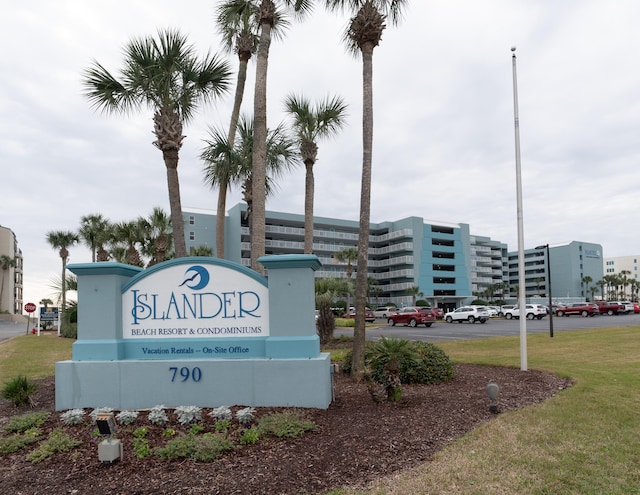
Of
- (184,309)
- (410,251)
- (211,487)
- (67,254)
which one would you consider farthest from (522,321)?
(410,251)

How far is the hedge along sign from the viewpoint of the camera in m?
7.97

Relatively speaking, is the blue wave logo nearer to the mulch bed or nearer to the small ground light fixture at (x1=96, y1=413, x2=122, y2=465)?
the mulch bed

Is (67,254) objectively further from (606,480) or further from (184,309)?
(606,480)

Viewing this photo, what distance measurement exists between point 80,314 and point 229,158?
25.8 ft

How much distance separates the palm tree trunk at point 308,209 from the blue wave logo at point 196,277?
661 cm

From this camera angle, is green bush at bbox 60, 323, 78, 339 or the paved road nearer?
the paved road

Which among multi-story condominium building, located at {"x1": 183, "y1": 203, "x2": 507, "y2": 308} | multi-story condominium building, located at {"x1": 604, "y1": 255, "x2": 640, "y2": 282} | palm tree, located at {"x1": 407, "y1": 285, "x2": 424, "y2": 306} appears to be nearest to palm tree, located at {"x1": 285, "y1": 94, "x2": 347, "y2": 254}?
multi-story condominium building, located at {"x1": 183, "y1": 203, "x2": 507, "y2": 308}

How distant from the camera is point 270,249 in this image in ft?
226

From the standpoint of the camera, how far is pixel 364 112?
1081 centimetres

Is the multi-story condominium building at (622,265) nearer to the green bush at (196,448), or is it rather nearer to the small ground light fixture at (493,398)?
the small ground light fixture at (493,398)

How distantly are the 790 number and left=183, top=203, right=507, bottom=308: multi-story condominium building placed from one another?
193 feet

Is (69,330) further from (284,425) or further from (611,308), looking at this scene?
(611,308)

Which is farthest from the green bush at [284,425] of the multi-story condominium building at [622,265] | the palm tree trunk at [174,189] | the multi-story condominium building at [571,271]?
the multi-story condominium building at [622,265]

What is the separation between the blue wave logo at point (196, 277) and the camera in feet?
26.7
